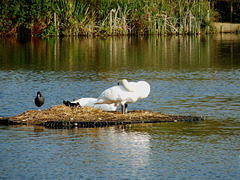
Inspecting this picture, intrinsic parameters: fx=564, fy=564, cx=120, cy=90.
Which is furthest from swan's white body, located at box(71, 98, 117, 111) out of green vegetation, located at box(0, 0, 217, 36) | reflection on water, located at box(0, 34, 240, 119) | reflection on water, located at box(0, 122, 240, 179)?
green vegetation, located at box(0, 0, 217, 36)

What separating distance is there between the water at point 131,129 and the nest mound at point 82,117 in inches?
12.4

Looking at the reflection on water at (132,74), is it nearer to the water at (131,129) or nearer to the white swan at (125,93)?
the water at (131,129)

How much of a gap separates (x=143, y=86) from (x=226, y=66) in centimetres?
1268

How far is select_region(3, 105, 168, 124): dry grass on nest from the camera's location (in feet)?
40.2

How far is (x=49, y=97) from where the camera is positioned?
52.5 ft

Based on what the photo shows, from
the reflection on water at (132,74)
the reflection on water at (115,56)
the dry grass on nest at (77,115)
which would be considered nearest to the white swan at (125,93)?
the dry grass on nest at (77,115)

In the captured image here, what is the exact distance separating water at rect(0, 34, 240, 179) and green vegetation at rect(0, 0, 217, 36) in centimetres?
1530

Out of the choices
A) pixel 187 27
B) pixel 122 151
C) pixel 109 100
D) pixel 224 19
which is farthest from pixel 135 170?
pixel 224 19

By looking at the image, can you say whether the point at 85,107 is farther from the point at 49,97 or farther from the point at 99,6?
the point at 99,6

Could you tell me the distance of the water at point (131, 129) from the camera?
8.82m

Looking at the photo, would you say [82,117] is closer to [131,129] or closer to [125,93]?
[125,93]

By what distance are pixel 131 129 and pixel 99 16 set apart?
34.7 meters

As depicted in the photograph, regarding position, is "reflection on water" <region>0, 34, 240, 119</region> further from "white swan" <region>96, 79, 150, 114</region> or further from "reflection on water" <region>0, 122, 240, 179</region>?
"reflection on water" <region>0, 122, 240, 179</region>

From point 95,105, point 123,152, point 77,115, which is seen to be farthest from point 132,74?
point 123,152
